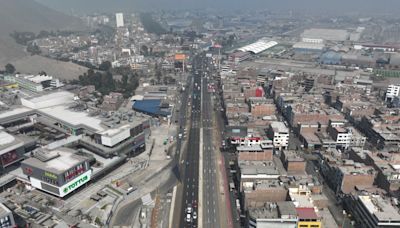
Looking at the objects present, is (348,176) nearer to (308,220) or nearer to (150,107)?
(308,220)

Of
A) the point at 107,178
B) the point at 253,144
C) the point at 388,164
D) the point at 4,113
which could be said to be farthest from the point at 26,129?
the point at 388,164

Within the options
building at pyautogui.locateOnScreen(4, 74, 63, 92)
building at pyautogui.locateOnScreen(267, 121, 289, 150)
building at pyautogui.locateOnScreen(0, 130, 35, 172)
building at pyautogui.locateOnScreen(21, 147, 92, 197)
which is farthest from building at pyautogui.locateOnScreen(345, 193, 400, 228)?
building at pyautogui.locateOnScreen(4, 74, 63, 92)

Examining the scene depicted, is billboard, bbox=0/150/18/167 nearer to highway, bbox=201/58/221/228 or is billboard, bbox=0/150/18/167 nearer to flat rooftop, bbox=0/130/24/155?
flat rooftop, bbox=0/130/24/155

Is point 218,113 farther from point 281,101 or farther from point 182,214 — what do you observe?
point 182,214

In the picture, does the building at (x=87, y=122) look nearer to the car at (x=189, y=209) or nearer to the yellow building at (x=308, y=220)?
the car at (x=189, y=209)

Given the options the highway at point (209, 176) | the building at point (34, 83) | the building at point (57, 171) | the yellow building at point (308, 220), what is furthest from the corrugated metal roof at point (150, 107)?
the yellow building at point (308, 220)

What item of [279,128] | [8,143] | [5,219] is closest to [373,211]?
[279,128]
